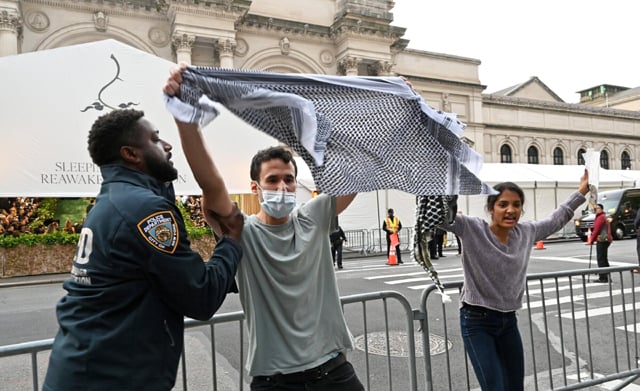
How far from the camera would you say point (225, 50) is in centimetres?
2988

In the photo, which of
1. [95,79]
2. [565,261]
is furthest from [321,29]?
[95,79]

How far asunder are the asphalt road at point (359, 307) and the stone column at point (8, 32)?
16.1m

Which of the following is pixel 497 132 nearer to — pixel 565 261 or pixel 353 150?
pixel 565 261

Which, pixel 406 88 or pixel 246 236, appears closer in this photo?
pixel 246 236

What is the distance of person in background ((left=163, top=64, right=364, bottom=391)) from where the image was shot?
2.22 m

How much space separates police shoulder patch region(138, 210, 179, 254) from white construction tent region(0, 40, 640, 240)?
415 cm

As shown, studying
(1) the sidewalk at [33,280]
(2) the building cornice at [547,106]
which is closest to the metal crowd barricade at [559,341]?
(1) the sidewalk at [33,280]

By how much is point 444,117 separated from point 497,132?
43874mm

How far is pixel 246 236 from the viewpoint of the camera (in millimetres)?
2250

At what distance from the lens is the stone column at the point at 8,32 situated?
78.8 feet

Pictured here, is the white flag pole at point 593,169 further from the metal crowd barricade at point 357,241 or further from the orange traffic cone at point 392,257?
the metal crowd barricade at point 357,241

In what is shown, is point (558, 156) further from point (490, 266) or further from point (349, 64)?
point (490, 266)

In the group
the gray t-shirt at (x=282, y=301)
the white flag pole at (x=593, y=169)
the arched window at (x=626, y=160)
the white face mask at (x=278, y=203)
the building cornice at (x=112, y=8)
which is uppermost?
the building cornice at (x=112, y=8)

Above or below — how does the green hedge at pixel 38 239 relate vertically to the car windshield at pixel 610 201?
below
